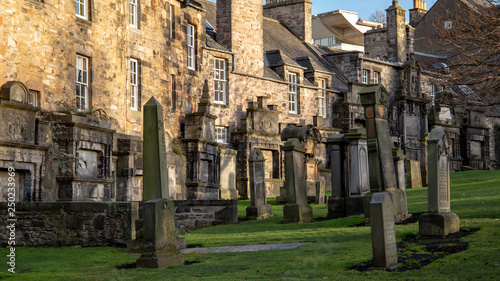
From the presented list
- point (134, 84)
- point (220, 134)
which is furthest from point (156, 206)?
point (220, 134)

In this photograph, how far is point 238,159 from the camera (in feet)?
117

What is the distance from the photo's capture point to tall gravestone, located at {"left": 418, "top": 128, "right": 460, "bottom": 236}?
1322 centimetres

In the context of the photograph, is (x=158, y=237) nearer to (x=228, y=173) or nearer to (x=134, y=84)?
(x=134, y=84)

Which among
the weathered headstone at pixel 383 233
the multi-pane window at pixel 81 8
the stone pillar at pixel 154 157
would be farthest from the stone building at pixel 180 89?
the weathered headstone at pixel 383 233

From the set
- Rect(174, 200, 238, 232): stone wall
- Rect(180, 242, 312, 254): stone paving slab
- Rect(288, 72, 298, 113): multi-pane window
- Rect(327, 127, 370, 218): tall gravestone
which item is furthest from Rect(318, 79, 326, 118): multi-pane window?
Rect(180, 242, 312, 254): stone paving slab

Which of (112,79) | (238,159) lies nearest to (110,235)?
(112,79)

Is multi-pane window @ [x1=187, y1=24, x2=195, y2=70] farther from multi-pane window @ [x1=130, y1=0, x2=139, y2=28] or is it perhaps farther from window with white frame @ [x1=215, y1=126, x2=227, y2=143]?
multi-pane window @ [x1=130, y1=0, x2=139, y2=28]

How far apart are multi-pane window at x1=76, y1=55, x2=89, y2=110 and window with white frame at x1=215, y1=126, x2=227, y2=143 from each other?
11209 mm

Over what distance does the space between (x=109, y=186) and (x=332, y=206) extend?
28.7 ft

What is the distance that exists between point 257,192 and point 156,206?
11.0 m

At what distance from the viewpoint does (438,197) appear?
13.3m

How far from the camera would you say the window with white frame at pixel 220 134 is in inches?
1389

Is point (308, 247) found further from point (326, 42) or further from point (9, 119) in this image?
point (326, 42)

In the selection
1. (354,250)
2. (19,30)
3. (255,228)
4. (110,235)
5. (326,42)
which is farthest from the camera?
(326,42)
